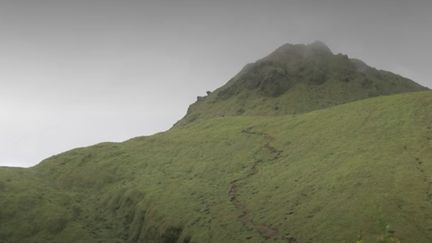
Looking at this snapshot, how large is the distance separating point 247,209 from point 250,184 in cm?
976

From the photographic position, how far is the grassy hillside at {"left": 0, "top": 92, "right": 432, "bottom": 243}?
65.1m

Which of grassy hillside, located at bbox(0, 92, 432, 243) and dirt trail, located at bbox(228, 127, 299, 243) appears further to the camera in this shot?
dirt trail, located at bbox(228, 127, 299, 243)

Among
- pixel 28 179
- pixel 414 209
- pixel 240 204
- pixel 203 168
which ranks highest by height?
pixel 28 179

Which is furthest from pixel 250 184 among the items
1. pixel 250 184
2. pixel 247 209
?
pixel 247 209

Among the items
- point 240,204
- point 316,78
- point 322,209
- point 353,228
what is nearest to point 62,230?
point 240,204

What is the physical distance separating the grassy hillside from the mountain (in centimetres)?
24

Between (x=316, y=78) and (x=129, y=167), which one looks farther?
(x=316, y=78)

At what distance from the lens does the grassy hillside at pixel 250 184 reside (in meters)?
65.1

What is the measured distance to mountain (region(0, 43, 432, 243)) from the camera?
65062mm

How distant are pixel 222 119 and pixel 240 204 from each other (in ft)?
203

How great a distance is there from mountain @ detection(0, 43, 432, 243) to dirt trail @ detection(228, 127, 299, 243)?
19cm

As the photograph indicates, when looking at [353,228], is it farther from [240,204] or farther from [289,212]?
[240,204]

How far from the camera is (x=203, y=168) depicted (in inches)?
3895

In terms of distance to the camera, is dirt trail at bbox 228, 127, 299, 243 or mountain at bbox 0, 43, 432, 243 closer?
mountain at bbox 0, 43, 432, 243
